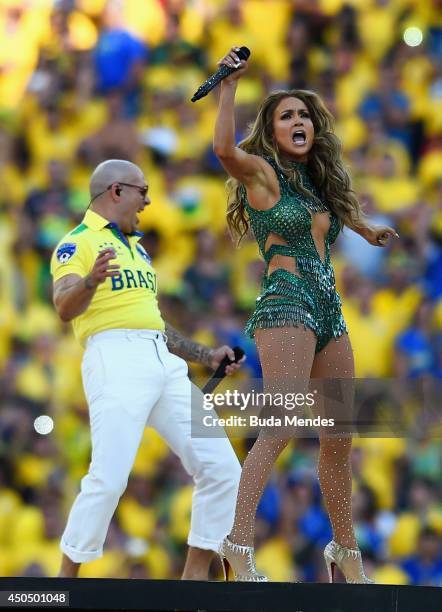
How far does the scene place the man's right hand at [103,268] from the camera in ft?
13.1

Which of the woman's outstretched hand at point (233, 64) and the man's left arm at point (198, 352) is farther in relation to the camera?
the man's left arm at point (198, 352)

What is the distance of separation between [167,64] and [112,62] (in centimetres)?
34

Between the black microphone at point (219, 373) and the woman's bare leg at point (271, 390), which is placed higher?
the black microphone at point (219, 373)

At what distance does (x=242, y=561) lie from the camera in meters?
3.78

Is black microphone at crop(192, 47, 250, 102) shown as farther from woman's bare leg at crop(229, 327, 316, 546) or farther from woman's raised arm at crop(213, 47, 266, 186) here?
woman's bare leg at crop(229, 327, 316, 546)

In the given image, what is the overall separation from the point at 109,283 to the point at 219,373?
1.61 ft

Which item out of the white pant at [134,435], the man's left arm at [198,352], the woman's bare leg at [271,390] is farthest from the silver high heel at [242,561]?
the man's left arm at [198,352]

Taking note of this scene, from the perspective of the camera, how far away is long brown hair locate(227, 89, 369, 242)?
4047mm

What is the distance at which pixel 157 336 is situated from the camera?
14.7 ft

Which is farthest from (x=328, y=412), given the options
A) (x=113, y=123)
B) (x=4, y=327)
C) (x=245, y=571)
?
(x=113, y=123)

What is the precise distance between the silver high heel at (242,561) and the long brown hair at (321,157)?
1.07m

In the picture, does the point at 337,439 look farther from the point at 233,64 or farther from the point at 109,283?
the point at 233,64
